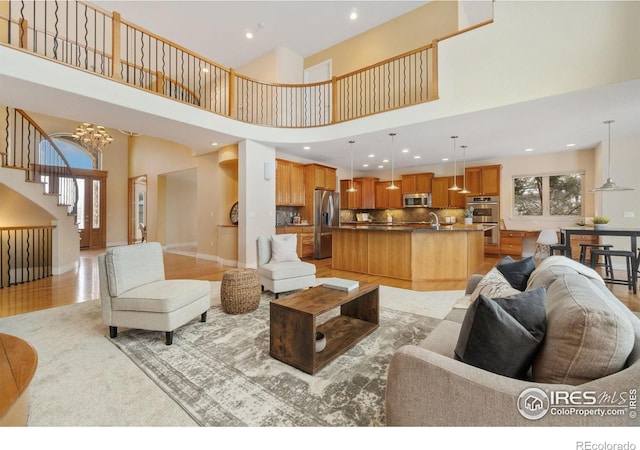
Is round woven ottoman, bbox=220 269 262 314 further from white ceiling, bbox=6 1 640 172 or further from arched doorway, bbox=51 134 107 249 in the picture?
arched doorway, bbox=51 134 107 249

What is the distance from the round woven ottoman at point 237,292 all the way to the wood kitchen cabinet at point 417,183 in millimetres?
7007

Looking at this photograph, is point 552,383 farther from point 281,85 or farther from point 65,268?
point 65,268

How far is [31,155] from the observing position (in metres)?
6.16

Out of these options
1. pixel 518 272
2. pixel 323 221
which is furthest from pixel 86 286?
pixel 518 272

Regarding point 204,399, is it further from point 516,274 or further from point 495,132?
point 495,132

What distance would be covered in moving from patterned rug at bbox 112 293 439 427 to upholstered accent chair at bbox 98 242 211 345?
0.18 meters

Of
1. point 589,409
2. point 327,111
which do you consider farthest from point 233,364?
point 327,111

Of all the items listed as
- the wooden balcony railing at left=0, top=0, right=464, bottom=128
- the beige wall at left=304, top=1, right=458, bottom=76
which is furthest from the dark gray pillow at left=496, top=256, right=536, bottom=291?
the beige wall at left=304, top=1, right=458, bottom=76

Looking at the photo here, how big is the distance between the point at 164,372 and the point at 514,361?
216 cm

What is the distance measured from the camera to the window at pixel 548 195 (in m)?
6.96

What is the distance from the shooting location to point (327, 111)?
7367 mm

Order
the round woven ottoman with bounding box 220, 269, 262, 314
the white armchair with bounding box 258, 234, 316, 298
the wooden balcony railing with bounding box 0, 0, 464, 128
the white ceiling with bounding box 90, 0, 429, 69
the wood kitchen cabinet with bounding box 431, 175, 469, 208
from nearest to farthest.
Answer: the round woven ottoman with bounding box 220, 269, 262, 314 < the white armchair with bounding box 258, 234, 316, 298 < the white ceiling with bounding box 90, 0, 429, 69 < the wooden balcony railing with bounding box 0, 0, 464, 128 < the wood kitchen cabinet with bounding box 431, 175, 469, 208

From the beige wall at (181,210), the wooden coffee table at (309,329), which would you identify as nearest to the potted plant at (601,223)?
the wooden coffee table at (309,329)

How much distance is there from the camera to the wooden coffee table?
1.96m
